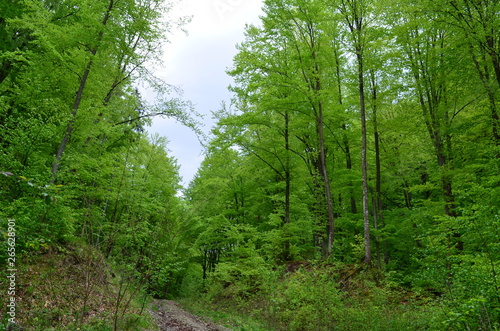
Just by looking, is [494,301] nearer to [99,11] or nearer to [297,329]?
[297,329]

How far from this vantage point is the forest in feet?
16.6

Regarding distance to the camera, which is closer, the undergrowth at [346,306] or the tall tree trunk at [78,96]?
the undergrowth at [346,306]

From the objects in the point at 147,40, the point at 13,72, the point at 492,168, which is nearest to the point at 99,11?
the point at 147,40

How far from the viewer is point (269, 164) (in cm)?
1558

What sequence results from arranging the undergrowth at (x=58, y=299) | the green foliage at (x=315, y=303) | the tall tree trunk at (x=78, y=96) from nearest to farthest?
the undergrowth at (x=58, y=299) → the green foliage at (x=315, y=303) → the tall tree trunk at (x=78, y=96)

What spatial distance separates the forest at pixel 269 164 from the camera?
505 cm

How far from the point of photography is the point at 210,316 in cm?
1288

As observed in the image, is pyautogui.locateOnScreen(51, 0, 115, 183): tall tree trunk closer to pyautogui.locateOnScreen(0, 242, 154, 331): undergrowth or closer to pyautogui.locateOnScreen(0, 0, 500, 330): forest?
pyautogui.locateOnScreen(0, 0, 500, 330): forest

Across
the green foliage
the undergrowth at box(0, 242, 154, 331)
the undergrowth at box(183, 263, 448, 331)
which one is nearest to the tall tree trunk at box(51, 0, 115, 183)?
the undergrowth at box(0, 242, 154, 331)

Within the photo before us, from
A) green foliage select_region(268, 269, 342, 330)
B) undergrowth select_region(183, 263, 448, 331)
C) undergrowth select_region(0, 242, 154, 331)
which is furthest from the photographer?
green foliage select_region(268, 269, 342, 330)

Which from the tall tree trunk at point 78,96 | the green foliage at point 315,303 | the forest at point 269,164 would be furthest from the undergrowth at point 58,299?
the green foliage at point 315,303

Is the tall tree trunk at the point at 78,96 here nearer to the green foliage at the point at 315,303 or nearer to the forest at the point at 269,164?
the forest at the point at 269,164

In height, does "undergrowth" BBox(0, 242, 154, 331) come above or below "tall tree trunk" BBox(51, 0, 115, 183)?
below

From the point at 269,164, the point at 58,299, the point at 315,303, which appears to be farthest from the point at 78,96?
the point at 269,164
